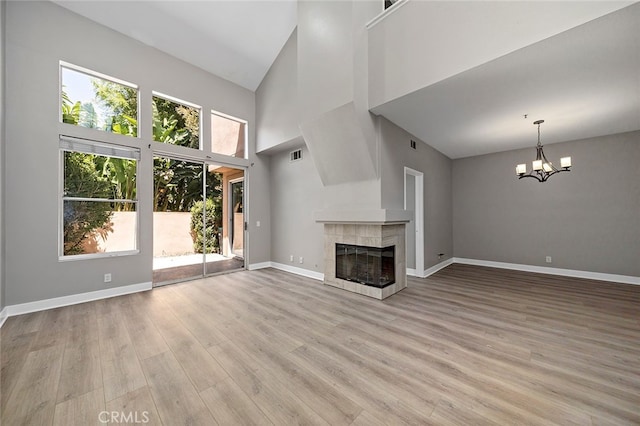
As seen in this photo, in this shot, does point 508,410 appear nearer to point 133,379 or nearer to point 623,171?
point 133,379

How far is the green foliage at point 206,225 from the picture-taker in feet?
17.3

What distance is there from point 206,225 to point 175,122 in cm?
226

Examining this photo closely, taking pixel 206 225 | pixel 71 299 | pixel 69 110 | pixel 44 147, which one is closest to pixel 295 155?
pixel 206 225

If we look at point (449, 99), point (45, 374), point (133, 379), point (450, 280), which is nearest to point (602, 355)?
point (450, 280)

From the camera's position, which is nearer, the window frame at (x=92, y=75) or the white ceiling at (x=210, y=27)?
the window frame at (x=92, y=75)

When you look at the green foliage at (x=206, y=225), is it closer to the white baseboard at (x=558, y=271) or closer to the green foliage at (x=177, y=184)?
the green foliage at (x=177, y=184)

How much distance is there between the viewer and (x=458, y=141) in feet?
17.4

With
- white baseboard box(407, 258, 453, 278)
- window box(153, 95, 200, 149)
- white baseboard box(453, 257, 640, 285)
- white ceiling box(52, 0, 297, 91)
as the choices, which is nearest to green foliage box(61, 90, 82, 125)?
window box(153, 95, 200, 149)

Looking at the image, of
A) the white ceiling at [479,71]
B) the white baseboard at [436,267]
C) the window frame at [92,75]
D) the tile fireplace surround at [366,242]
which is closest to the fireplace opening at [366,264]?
the tile fireplace surround at [366,242]

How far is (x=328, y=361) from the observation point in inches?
86.4

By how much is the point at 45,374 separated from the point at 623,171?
907 cm

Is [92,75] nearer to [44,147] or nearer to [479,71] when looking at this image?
[44,147]

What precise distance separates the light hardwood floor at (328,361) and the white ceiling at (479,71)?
2979 millimetres

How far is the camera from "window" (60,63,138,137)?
→ 12.5 ft
